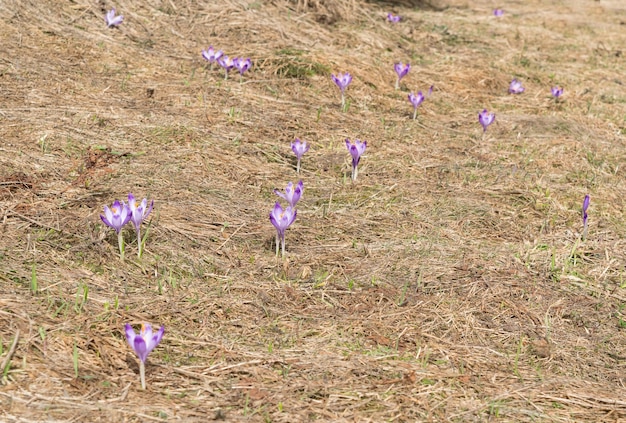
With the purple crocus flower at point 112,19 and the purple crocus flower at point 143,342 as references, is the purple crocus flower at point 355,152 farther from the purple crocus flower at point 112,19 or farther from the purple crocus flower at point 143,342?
the purple crocus flower at point 112,19

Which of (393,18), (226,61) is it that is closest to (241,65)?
(226,61)

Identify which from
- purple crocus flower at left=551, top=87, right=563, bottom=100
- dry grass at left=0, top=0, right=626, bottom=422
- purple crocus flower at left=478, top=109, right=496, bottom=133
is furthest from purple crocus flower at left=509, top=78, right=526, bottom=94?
purple crocus flower at left=478, top=109, right=496, bottom=133

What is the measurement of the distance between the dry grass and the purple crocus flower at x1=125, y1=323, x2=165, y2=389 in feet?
0.26

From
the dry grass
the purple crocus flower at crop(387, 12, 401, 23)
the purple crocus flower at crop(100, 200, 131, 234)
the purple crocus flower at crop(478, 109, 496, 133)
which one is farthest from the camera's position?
the purple crocus flower at crop(387, 12, 401, 23)

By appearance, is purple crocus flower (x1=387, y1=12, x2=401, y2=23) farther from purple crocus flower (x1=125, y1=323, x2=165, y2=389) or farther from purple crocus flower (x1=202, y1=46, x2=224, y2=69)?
purple crocus flower (x1=125, y1=323, x2=165, y2=389)

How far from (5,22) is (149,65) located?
1.38 metres

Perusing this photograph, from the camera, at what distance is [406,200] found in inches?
186

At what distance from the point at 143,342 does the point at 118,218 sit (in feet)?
3.37

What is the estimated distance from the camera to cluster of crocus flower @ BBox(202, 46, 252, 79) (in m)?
6.38

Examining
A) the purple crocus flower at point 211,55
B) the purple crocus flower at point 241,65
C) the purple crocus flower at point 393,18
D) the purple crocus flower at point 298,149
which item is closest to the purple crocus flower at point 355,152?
the purple crocus flower at point 298,149

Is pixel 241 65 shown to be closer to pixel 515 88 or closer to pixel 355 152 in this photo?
pixel 355 152

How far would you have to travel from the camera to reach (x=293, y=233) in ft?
13.6

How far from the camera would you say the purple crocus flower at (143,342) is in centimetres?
273

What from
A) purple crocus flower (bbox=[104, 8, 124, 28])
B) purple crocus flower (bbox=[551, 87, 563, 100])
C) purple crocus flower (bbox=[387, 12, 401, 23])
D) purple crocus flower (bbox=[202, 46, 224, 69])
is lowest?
purple crocus flower (bbox=[551, 87, 563, 100])
